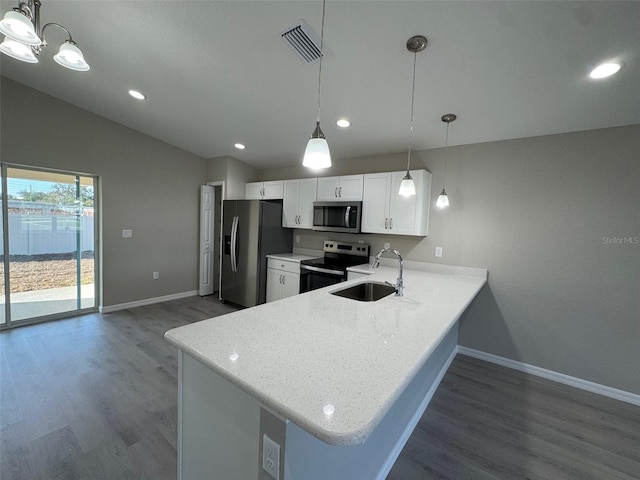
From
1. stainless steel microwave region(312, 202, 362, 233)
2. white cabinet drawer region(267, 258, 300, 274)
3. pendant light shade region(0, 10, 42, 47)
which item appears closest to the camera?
pendant light shade region(0, 10, 42, 47)

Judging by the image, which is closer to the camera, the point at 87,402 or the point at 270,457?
the point at 270,457

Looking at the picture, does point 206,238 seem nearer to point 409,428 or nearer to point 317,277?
point 317,277

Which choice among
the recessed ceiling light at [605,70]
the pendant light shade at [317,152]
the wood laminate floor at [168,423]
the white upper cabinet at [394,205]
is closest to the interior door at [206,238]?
A: the wood laminate floor at [168,423]

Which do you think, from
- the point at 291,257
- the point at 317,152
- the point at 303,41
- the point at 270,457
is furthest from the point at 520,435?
the point at 303,41

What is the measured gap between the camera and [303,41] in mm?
1911

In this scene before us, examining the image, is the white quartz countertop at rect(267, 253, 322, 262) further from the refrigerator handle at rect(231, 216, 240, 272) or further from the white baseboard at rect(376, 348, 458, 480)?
the white baseboard at rect(376, 348, 458, 480)

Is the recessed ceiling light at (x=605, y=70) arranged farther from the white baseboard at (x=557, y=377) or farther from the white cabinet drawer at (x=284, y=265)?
the white cabinet drawer at (x=284, y=265)

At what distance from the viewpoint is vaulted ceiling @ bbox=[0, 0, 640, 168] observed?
157 centimetres

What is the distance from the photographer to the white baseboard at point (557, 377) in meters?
2.38

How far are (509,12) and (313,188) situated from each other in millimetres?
2738

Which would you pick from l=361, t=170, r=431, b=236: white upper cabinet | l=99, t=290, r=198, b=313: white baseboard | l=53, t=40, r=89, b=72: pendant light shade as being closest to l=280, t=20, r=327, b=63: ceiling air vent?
l=53, t=40, r=89, b=72: pendant light shade

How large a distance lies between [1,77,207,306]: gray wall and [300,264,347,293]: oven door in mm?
2487

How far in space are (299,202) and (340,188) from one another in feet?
2.44

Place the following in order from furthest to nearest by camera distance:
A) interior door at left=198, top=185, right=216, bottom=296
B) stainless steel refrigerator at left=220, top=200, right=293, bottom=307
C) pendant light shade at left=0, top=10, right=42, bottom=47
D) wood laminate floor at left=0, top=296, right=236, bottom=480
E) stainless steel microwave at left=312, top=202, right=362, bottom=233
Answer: interior door at left=198, top=185, right=216, bottom=296 → stainless steel refrigerator at left=220, top=200, right=293, bottom=307 → stainless steel microwave at left=312, top=202, right=362, bottom=233 → wood laminate floor at left=0, top=296, right=236, bottom=480 → pendant light shade at left=0, top=10, right=42, bottom=47
